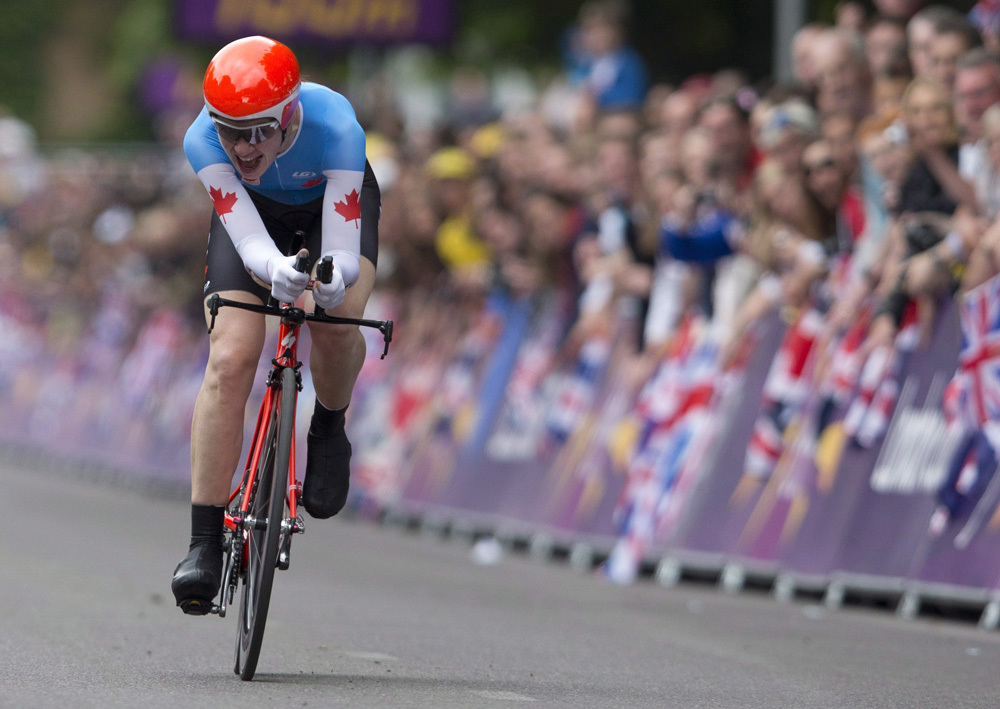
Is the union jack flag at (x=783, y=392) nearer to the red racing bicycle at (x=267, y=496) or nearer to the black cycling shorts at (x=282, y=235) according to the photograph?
the black cycling shorts at (x=282, y=235)

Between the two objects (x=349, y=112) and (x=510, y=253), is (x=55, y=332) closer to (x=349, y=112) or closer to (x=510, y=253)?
(x=510, y=253)

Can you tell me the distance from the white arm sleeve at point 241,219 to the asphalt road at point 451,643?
4.68ft

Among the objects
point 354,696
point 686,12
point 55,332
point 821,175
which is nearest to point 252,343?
point 354,696

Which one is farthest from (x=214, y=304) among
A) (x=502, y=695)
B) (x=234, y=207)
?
(x=502, y=695)

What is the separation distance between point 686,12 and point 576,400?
33.1ft

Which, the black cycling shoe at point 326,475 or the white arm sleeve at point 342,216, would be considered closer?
the white arm sleeve at point 342,216

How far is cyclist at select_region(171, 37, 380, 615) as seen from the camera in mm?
6504

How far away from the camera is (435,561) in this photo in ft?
40.7

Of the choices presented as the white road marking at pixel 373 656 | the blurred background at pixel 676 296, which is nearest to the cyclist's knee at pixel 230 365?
the white road marking at pixel 373 656

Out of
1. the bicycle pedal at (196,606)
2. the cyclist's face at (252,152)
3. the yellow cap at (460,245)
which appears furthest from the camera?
the yellow cap at (460,245)

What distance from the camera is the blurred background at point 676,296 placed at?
388 inches

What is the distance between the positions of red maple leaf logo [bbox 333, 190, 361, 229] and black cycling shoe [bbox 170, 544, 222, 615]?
1269 millimetres

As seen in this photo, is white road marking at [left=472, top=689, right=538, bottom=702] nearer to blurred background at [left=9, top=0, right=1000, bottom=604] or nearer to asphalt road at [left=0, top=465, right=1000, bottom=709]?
asphalt road at [left=0, top=465, right=1000, bottom=709]

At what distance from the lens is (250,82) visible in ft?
20.8
